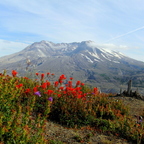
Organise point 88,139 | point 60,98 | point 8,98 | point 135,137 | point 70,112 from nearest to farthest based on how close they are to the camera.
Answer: point 8,98 < point 88,139 < point 135,137 < point 70,112 < point 60,98

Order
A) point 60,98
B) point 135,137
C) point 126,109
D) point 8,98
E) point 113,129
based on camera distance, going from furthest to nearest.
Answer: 1. point 126,109
2. point 60,98
3. point 113,129
4. point 135,137
5. point 8,98

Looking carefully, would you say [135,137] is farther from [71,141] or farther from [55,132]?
[55,132]

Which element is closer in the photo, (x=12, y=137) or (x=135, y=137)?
(x=12, y=137)

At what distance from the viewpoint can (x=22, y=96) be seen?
6.57m

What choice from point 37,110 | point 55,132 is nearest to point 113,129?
point 55,132

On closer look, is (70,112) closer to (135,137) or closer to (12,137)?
(135,137)

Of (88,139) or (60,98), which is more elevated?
(60,98)

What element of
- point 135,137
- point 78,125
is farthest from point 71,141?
point 135,137

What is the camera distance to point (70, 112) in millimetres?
6336

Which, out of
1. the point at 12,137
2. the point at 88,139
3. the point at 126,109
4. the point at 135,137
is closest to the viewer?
the point at 12,137

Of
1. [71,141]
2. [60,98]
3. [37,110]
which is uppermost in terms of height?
[60,98]

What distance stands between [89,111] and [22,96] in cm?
272

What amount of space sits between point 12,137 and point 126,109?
623 centimetres

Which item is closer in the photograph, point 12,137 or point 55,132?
point 12,137
